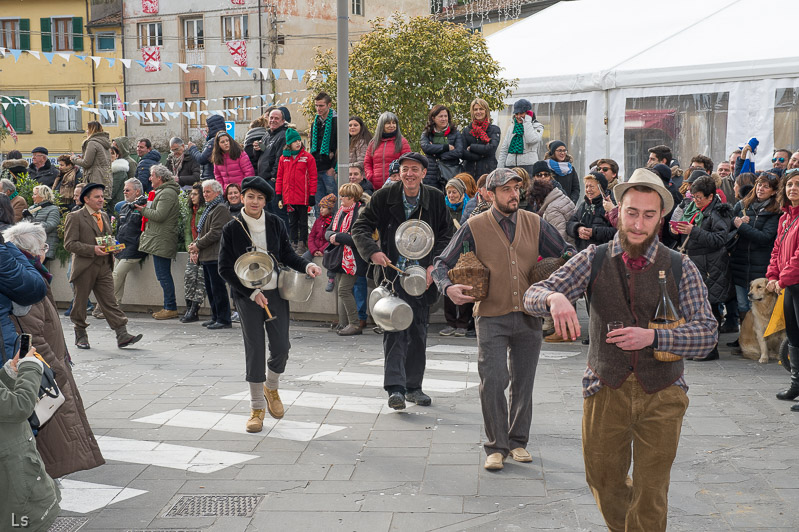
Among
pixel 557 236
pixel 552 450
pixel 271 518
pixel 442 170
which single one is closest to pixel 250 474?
pixel 271 518

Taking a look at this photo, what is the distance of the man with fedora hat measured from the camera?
4332 millimetres

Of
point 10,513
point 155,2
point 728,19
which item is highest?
point 155,2

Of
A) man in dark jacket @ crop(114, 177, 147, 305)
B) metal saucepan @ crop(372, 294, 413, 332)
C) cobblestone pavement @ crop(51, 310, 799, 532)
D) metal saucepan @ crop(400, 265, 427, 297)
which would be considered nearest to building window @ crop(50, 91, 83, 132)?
man in dark jacket @ crop(114, 177, 147, 305)

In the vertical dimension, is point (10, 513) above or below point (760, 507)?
above

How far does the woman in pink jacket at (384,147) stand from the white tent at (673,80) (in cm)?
444

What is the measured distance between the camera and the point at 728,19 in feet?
51.2

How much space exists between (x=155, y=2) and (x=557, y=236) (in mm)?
43196

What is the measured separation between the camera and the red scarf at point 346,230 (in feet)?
40.3

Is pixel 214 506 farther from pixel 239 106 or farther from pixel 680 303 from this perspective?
pixel 239 106

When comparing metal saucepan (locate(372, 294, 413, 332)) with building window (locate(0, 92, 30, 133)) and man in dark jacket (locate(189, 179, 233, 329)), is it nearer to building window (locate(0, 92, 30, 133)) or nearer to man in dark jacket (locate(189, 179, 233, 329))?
man in dark jacket (locate(189, 179, 233, 329))

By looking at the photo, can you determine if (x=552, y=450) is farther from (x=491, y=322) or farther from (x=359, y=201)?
(x=359, y=201)

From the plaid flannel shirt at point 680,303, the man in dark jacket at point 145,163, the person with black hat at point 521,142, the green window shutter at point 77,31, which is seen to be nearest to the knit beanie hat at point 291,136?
the person with black hat at point 521,142

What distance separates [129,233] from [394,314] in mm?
8354

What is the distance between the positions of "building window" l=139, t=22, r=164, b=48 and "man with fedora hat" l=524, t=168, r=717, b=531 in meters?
45.1
